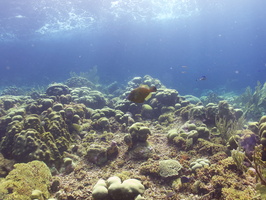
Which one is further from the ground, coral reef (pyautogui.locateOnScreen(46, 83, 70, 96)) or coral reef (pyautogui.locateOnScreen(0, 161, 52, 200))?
coral reef (pyautogui.locateOnScreen(46, 83, 70, 96))

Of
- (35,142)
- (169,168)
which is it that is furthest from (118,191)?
(35,142)

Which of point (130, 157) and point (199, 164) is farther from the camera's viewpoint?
point (130, 157)

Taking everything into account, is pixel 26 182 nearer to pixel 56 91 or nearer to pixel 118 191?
pixel 118 191

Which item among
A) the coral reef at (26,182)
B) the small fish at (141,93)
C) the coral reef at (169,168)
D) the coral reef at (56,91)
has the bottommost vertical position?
the coral reef at (26,182)

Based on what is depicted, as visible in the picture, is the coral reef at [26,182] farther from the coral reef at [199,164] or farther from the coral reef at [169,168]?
the coral reef at [199,164]

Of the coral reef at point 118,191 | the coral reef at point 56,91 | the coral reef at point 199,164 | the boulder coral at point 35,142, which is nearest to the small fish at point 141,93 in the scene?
the coral reef at point 118,191

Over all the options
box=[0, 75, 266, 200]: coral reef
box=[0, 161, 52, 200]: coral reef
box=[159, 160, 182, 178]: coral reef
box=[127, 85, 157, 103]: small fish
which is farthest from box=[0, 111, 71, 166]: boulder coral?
box=[127, 85, 157, 103]: small fish

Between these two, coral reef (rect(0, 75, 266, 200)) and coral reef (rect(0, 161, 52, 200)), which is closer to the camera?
coral reef (rect(0, 161, 52, 200))

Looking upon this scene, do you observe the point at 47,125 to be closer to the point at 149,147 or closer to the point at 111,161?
the point at 111,161

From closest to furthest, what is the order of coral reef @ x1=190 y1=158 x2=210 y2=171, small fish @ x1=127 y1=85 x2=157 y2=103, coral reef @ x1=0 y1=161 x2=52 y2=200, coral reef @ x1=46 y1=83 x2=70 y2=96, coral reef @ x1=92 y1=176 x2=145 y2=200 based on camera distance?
1. coral reef @ x1=0 y1=161 x2=52 y2=200
2. coral reef @ x1=92 y1=176 x2=145 y2=200
3. small fish @ x1=127 y1=85 x2=157 y2=103
4. coral reef @ x1=190 y1=158 x2=210 y2=171
5. coral reef @ x1=46 y1=83 x2=70 y2=96

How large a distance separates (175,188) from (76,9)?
3344cm

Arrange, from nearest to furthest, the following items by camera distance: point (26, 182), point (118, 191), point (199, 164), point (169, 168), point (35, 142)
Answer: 1. point (118, 191)
2. point (26, 182)
3. point (199, 164)
4. point (169, 168)
5. point (35, 142)

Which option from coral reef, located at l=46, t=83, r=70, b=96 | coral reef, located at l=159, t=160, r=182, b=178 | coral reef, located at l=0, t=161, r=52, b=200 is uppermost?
coral reef, located at l=46, t=83, r=70, b=96

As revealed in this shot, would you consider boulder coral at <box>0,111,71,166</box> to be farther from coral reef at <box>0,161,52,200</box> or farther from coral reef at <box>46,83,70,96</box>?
coral reef at <box>46,83,70,96</box>
